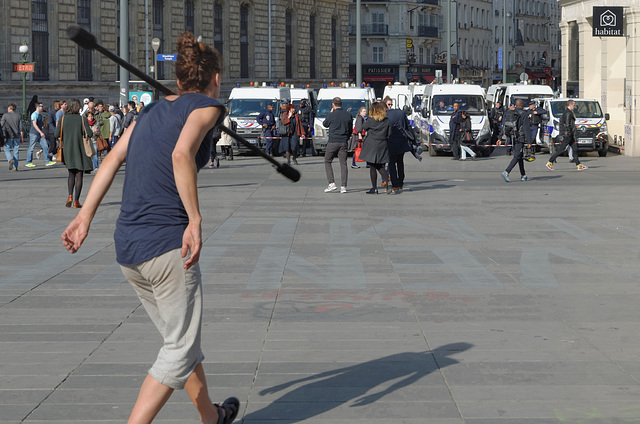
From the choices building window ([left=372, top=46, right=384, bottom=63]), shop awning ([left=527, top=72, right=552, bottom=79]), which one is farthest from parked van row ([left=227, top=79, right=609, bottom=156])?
shop awning ([left=527, top=72, right=552, bottom=79])

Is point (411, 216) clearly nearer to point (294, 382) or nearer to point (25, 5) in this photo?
point (294, 382)

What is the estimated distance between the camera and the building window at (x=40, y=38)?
46.1 metres

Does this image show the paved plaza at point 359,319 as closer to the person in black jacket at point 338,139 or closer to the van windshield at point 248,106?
the person in black jacket at point 338,139

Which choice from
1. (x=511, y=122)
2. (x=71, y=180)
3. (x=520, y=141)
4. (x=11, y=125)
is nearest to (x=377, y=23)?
(x=511, y=122)

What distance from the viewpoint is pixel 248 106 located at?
1346 inches

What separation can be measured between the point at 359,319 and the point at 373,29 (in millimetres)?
83174

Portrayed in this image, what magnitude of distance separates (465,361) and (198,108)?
266 cm

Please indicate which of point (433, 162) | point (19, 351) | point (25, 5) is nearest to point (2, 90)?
point (25, 5)

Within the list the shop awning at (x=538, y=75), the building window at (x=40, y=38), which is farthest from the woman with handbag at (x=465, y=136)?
the shop awning at (x=538, y=75)

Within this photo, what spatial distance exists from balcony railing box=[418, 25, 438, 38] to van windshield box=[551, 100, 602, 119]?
61747mm

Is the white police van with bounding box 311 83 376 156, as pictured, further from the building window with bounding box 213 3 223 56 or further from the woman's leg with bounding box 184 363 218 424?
the woman's leg with bounding box 184 363 218 424

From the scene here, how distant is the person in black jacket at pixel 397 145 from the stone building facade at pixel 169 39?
19897 mm

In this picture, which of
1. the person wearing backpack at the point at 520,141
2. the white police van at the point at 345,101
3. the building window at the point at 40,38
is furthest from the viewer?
the building window at the point at 40,38

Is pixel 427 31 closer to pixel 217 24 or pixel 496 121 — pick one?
pixel 217 24
